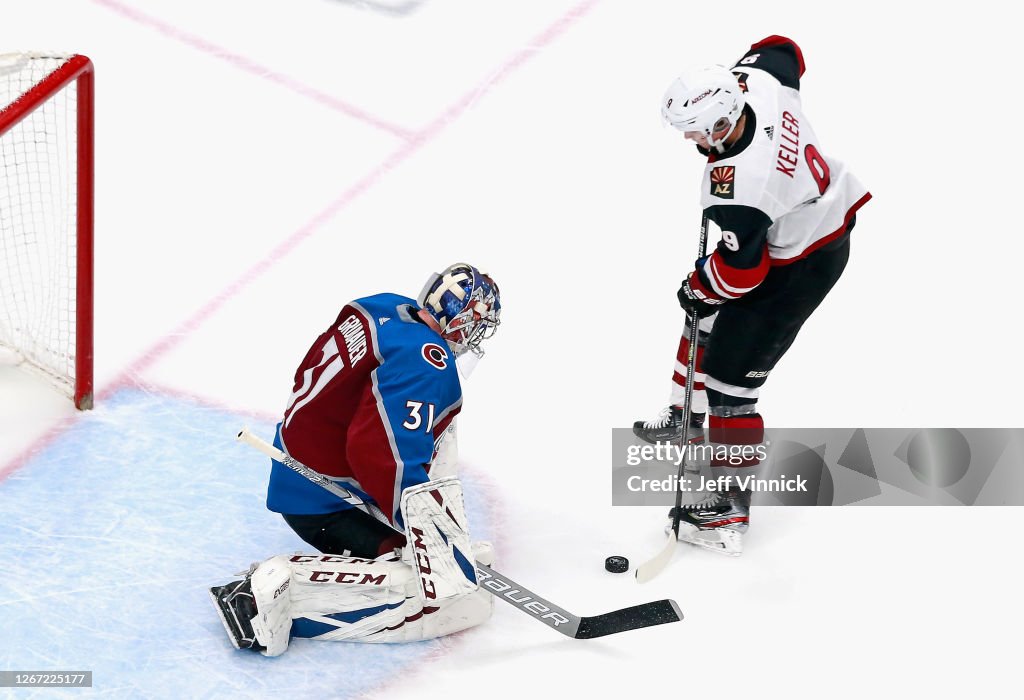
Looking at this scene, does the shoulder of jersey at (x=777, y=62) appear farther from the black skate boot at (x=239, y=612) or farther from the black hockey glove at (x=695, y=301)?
the black skate boot at (x=239, y=612)

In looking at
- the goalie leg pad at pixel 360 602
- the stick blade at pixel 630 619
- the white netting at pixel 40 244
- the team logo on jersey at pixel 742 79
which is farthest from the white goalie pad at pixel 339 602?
the team logo on jersey at pixel 742 79

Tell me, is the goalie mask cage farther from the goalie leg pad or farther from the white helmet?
the white helmet

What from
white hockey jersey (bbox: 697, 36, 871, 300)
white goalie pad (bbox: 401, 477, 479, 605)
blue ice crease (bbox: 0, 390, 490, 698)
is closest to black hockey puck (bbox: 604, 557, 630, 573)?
blue ice crease (bbox: 0, 390, 490, 698)

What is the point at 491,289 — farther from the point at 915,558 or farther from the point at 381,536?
the point at 915,558

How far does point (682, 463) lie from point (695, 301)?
20.4 inches

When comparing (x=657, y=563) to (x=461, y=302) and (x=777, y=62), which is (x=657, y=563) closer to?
(x=461, y=302)

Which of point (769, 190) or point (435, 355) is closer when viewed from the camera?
point (435, 355)

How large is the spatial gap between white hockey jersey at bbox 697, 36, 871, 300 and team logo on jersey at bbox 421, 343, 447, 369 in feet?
2.81

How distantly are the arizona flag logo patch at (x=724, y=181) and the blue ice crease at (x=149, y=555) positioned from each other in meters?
1.26

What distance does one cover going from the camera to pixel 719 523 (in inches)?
181

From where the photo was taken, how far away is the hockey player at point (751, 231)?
4.11 meters

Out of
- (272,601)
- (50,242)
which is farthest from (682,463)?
(50,242)

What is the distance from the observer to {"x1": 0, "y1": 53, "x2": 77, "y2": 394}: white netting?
16.1ft

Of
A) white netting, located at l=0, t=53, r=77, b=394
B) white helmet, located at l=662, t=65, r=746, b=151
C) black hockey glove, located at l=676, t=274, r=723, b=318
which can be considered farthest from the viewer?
white netting, located at l=0, t=53, r=77, b=394
